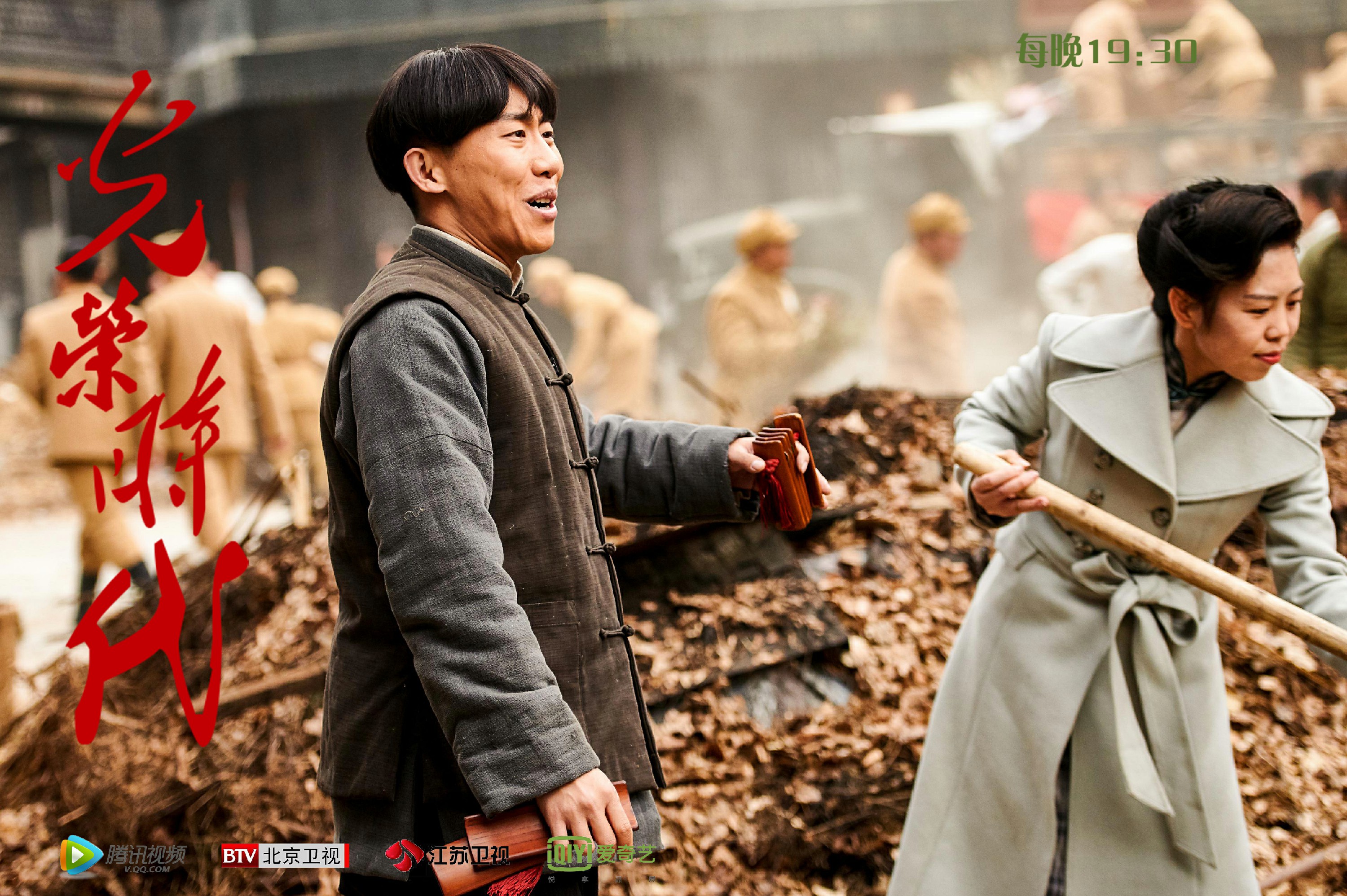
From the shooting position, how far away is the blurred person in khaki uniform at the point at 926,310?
8.42 m

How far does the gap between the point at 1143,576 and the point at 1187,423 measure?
0.32m

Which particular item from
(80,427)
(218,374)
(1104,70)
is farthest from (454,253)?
(1104,70)

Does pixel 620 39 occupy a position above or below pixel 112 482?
above

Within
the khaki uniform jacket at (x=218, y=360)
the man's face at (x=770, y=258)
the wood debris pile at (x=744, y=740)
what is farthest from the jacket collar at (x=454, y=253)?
the man's face at (x=770, y=258)

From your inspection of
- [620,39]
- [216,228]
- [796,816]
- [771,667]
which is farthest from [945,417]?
[216,228]

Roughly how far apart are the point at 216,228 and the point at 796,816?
12.0m

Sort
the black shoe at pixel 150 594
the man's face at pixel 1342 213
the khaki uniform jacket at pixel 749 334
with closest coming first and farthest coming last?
1. the black shoe at pixel 150 594
2. the man's face at pixel 1342 213
3. the khaki uniform jacket at pixel 749 334

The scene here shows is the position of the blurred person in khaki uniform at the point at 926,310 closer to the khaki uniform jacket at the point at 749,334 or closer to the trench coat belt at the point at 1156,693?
the khaki uniform jacket at the point at 749,334

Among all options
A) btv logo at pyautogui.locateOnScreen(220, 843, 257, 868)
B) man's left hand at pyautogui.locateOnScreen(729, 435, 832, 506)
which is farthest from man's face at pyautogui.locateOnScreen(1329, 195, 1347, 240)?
btv logo at pyautogui.locateOnScreen(220, 843, 257, 868)

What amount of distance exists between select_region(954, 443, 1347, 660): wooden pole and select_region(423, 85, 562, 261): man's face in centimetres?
102

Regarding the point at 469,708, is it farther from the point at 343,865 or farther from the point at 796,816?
the point at 796,816

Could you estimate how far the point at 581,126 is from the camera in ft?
41.5

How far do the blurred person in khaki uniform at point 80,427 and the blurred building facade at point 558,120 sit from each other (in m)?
7.11

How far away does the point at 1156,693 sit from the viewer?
2.19 meters
